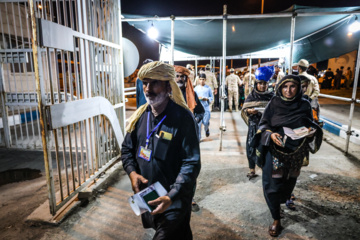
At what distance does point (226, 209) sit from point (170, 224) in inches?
71.3

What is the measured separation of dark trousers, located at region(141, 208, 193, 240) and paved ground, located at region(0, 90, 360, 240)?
42.6 inches

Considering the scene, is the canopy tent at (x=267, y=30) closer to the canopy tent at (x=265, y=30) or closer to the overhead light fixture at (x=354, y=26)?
the canopy tent at (x=265, y=30)

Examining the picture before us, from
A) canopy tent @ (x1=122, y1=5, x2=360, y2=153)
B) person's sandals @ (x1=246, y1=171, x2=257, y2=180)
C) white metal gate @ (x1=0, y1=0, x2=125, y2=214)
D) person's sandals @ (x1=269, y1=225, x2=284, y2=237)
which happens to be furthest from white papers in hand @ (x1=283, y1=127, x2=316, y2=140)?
white metal gate @ (x1=0, y1=0, x2=125, y2=214)

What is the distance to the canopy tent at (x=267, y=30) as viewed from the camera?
5062 millimetres

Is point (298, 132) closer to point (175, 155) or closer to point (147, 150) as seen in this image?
point (175, 155)

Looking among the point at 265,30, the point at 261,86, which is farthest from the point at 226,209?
the point at 265,30

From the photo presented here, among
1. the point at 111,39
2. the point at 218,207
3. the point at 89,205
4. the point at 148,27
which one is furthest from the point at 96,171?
the point at 148,27

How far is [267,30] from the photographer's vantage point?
247 inches

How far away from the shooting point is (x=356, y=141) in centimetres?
593

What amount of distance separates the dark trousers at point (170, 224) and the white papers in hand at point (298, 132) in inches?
61.6

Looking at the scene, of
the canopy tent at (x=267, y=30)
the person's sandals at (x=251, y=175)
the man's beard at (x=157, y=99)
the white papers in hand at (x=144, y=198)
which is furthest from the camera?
the canopy tent at (x=267, y=30)

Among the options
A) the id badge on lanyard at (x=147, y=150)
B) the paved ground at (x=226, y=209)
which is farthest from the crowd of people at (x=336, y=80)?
the id badge on lanyard at (x=147, y=150)

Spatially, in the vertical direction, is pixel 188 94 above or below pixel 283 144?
above

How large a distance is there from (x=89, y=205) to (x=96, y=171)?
719 millimetres
